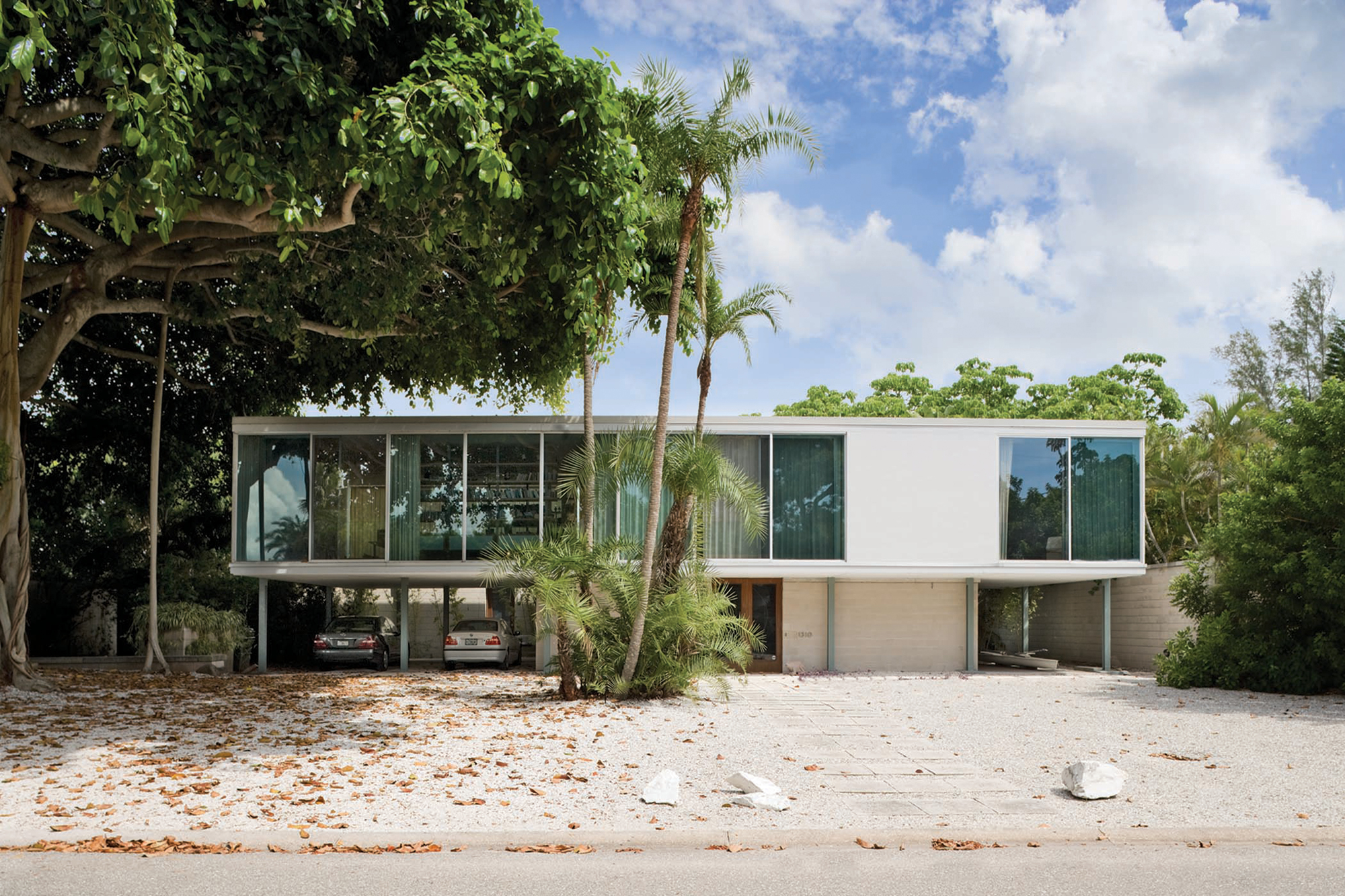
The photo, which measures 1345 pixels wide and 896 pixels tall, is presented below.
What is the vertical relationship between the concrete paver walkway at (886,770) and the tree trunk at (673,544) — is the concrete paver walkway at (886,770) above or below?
below

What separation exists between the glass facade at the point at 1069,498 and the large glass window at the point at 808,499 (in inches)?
129

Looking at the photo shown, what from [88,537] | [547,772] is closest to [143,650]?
[88,537]

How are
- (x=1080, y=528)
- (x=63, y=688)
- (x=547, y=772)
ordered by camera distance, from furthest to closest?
(x=1080, y=528) < (x=63, y=688) < (x=547, y=772)

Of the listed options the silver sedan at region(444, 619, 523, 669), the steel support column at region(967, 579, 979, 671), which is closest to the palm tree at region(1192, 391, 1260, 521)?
the steel support column at region(967, 579, 979, 671)

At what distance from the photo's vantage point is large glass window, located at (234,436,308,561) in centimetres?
2006

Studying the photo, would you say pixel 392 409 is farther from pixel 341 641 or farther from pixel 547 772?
pixel 547 772

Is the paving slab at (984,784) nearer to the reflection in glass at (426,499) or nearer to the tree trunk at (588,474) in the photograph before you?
the tree trunk at (588,474)

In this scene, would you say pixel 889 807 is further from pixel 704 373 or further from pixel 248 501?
pixel 248 501

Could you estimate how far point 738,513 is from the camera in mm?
20328

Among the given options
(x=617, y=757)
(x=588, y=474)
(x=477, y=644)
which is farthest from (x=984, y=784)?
(x=477, y=644)

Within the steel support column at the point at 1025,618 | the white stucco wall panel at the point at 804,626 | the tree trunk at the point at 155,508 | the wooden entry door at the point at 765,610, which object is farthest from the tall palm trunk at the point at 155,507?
the steel support column at the point at 1025,618

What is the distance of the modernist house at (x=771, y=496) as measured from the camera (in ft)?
66.1

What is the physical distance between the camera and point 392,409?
2434cm

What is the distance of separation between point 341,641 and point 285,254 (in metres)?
13.1
